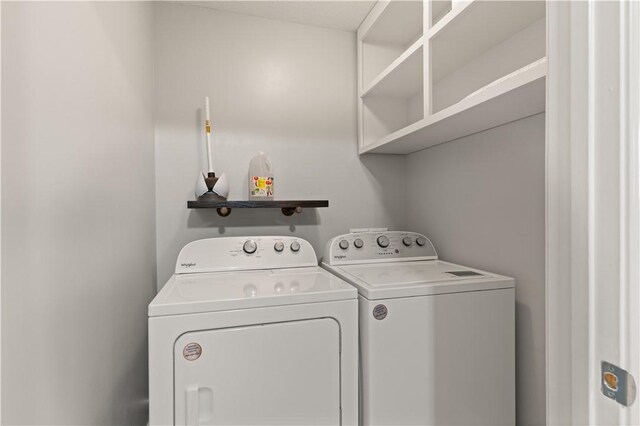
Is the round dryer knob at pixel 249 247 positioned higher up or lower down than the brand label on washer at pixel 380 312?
higher up

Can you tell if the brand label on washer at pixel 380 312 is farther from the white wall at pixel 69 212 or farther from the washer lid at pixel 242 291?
the white wall at pixel 69 212

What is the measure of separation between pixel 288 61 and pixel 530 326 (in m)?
1.85

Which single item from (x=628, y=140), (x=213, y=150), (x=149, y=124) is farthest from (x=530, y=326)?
(x=149, y=124)

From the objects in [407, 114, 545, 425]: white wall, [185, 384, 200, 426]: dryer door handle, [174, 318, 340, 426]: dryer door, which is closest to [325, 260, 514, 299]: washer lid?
[407, 114, 545, 425]: white wall

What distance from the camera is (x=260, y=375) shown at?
43.2 inches

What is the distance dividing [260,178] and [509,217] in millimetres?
1227

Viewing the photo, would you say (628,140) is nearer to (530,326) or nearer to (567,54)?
(567,54)

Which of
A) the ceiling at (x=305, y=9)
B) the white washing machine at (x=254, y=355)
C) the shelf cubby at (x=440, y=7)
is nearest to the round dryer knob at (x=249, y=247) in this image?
the white washing machine at (x=254, y=355)

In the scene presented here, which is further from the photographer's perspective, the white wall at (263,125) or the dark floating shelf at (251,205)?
the white wall at (263,125)

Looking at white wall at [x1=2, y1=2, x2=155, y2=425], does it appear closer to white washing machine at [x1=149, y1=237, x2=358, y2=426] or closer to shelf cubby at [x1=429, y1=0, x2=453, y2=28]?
white washing machine at [x1=149, y1=237, x2=358, y2=426]

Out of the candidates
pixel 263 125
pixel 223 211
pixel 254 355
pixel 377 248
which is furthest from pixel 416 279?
pixel 263 125

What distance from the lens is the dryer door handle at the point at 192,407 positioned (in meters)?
1.03

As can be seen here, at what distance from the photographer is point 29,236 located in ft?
2.05

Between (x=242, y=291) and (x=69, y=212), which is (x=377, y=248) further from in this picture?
(x=69, y=212)
